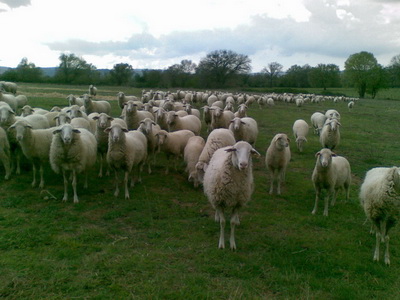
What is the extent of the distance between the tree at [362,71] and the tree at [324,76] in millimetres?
12816

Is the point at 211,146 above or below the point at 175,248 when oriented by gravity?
above

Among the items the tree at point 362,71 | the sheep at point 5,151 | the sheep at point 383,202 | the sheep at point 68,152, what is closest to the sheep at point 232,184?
the sheep at point 383,202

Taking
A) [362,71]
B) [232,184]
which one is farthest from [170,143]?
[362,71]

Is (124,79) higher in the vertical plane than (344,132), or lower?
higher

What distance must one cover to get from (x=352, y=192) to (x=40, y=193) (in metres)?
8.29

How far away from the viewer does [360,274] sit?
476 centimetres

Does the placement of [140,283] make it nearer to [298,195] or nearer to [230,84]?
[298,195]

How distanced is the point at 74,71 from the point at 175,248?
267 ft

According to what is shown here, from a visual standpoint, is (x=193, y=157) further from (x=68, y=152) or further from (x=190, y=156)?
(x=68, y=152)

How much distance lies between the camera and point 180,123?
1246 centimetres

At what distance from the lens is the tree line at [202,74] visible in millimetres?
65750

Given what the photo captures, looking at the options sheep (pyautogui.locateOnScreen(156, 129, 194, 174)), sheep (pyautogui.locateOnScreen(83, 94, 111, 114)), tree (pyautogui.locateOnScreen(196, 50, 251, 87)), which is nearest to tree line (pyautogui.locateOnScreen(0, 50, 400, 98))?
tree (pyautogui.locateOnScreen(196, 50, 251, 87))

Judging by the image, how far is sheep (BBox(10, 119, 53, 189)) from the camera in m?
7.67

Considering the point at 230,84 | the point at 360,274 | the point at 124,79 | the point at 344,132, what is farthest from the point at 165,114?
the point at 124,79
